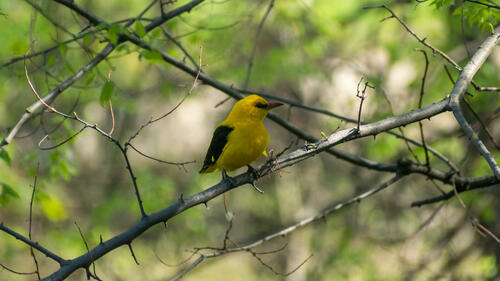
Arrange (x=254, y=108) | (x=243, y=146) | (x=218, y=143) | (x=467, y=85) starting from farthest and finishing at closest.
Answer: (x=254, y=108) → (x=218, y=143) → (x=243, y=146) → (x=467, y=85)

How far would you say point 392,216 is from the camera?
8.81 metres

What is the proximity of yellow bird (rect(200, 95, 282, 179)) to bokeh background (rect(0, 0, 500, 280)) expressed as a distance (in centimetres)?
103

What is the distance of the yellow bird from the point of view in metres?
4.07

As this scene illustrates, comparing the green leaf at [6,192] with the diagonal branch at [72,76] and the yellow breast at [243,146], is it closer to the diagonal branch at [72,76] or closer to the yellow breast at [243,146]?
the diagonal branch at [72,76]

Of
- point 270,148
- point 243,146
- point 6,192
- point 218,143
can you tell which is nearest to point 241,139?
point 243,146

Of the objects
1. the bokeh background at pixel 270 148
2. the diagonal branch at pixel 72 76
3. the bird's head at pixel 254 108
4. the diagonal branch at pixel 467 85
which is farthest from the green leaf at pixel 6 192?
the diagonal branch at pixel 467 85

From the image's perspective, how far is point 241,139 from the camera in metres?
4.12

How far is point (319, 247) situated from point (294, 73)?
380 centimetres

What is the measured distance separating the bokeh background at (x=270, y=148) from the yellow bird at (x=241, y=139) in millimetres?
1034

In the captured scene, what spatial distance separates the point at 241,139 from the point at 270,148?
631 cm

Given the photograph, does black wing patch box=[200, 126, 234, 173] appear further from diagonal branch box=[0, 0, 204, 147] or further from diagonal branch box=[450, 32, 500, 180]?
diagonal branch box=[450, 32, 500, 180]

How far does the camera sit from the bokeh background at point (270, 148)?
6.04 m

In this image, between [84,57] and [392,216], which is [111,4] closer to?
[84,57]

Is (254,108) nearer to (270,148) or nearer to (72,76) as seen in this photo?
(72,76)
